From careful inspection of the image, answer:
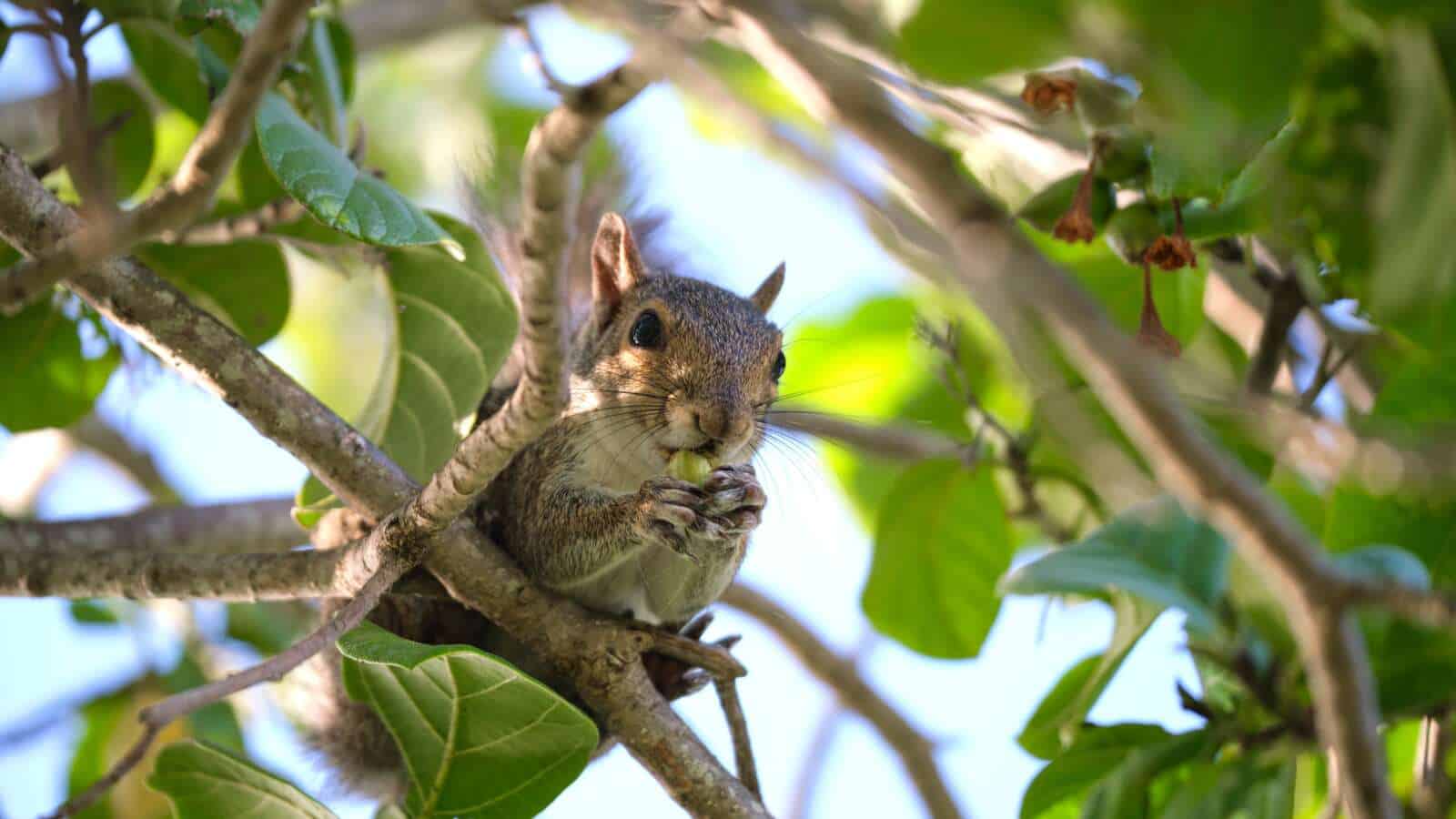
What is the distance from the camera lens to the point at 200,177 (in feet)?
4.07

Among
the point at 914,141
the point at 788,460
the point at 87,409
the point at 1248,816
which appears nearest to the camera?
the point at 914,141

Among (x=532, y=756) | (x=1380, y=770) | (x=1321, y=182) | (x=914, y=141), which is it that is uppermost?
(x=914, y=141)

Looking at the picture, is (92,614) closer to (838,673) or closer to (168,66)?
(168,66)

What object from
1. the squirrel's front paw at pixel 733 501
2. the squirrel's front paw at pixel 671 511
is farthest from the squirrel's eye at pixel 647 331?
the squirrel's front paw at pixel 733 501

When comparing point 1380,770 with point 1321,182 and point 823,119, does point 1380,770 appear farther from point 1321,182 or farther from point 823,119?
point 823,119

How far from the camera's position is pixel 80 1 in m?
2.13

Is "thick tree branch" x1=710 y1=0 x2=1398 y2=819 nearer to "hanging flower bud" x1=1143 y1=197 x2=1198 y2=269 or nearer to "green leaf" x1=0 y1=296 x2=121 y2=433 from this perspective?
"hanging flower bud" x1=1143 y1=197 x2=1198 y2=269

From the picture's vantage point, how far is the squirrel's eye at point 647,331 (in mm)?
2617

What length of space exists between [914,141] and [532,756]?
48.0 inches

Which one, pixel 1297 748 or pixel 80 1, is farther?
pixel 80 1

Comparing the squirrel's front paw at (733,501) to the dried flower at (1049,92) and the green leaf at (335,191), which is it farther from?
the dried flower at (1049,92)

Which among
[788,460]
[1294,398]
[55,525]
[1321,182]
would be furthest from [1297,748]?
[55,525]

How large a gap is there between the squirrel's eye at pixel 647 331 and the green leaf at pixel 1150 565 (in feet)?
4.07

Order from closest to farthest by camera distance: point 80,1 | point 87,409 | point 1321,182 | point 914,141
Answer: point 914,141, point 1321,182, point 80,1, point 87,409
